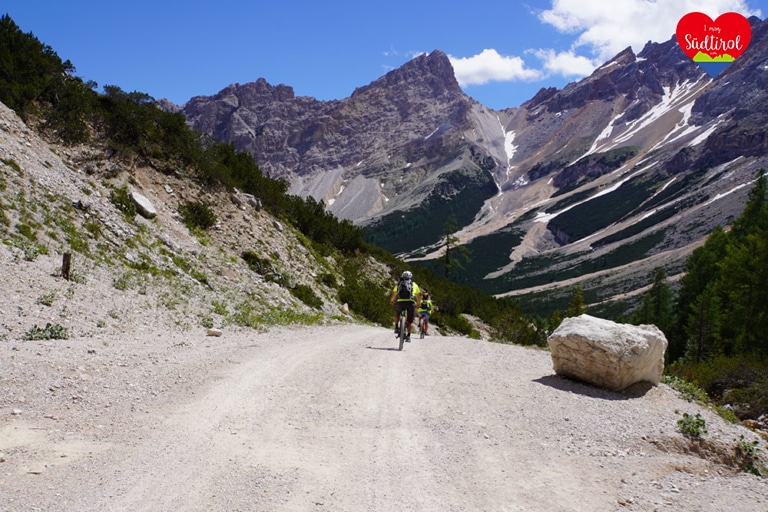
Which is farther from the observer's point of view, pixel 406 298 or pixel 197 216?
pixel 197 216

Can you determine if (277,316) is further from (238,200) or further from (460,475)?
(460,475)

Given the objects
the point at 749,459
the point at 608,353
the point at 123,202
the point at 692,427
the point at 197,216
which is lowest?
the point at 749,459

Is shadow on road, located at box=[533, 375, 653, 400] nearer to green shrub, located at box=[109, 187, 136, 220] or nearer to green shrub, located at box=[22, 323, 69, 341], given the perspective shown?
green shrub, located at box=[22, 323, 69, 341]

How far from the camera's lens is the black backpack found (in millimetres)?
16422

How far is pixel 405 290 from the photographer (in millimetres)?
16453

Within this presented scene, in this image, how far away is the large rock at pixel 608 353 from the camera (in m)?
10.2

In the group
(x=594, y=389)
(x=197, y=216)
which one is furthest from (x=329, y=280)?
(x=594, y=389)

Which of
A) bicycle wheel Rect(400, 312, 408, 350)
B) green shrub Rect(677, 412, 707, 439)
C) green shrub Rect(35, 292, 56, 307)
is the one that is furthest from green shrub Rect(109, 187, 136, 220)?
green shrub Rect(677, 412, 707, 439)

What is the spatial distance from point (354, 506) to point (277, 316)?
57.7ft

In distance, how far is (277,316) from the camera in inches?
867

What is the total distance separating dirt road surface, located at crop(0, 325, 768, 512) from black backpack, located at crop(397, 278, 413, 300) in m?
5.42

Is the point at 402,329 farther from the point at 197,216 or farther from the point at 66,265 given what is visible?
the point at 197,216

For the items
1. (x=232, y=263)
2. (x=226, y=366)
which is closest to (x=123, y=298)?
(x=226, y=366)

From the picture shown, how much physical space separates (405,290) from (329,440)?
9.94 meters
